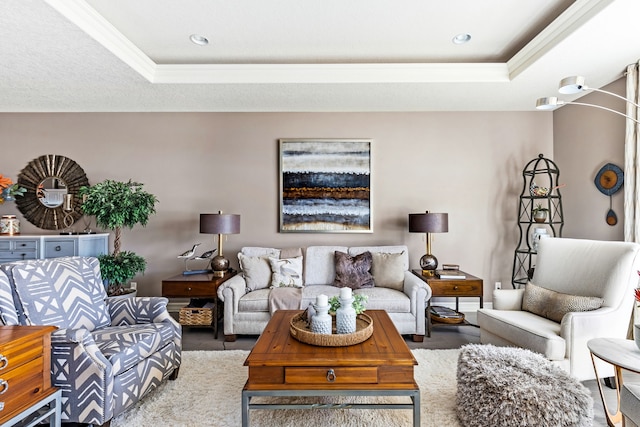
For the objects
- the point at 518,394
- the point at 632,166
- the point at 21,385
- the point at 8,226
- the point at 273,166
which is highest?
the point at 273,166

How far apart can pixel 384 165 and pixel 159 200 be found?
9.63ft

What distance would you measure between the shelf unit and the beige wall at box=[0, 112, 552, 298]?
0.11 m

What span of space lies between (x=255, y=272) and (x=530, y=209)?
3.51 metres

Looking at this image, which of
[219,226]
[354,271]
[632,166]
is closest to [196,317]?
[219,226]

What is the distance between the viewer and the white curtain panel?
2934 mm

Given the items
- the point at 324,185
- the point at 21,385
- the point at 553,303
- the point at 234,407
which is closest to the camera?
the point at 21,385

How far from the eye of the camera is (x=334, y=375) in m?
1.73

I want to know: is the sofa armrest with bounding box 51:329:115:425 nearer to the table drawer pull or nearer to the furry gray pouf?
the table drawer pull

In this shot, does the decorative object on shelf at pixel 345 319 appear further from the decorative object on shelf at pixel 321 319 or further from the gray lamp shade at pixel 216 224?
the gray lamp shade at pixel 216 224

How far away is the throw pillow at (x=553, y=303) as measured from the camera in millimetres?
2342

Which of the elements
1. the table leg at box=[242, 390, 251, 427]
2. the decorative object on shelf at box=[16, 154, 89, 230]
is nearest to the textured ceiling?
the decorative object on shelf at box=[16, 154, 89, 230]

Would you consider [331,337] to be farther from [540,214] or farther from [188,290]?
[540,214]

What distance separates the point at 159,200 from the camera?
420cm

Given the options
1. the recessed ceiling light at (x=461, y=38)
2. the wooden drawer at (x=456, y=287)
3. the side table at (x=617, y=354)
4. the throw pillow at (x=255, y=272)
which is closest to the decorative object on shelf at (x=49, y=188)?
the throw pillow at (x=255, y=272)
